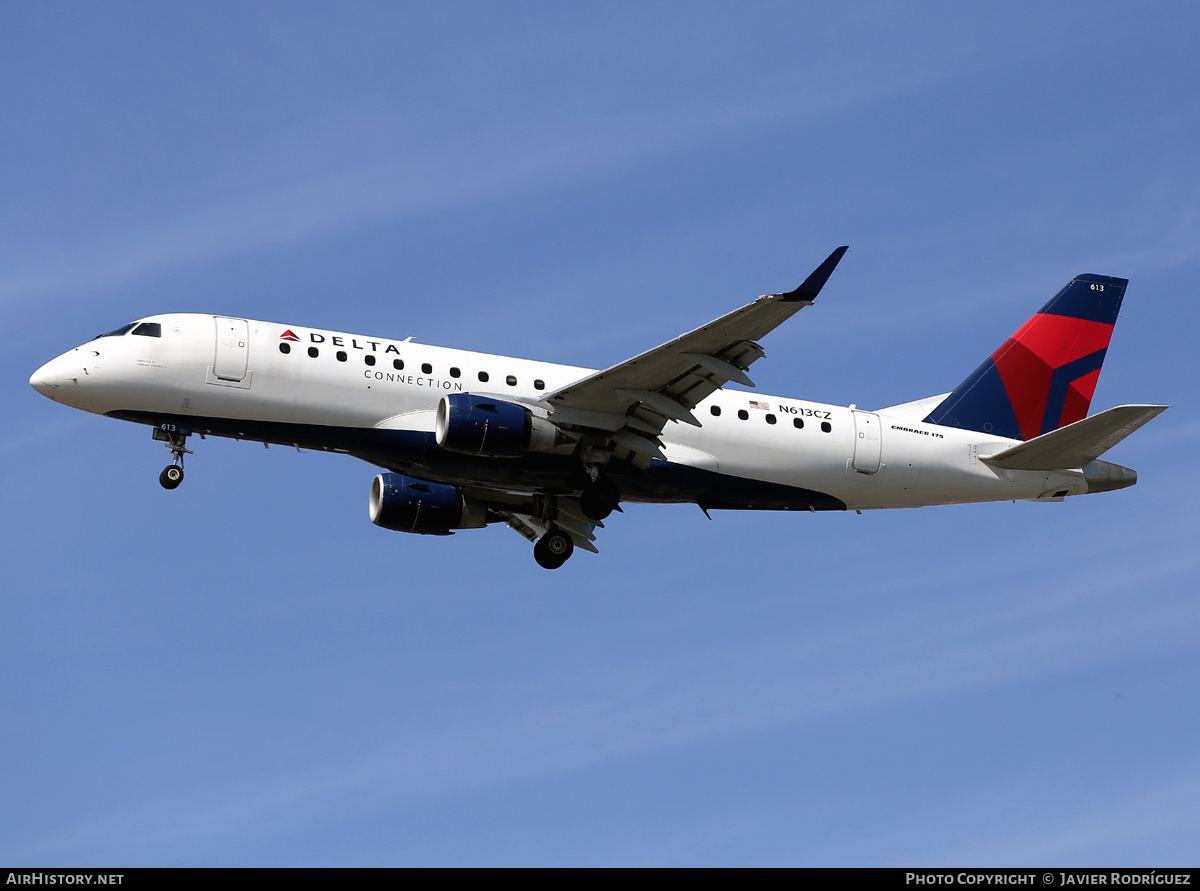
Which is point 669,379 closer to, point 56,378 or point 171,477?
point 171,477

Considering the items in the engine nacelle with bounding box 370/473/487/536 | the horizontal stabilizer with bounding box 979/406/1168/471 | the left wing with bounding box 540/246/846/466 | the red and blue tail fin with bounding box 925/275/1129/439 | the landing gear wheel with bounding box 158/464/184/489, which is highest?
the red and blue tail fin with bounding box 925/275/1129/439

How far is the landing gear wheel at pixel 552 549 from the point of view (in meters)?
36.4

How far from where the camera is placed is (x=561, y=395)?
31797mm

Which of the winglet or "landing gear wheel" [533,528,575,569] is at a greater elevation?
the winglet

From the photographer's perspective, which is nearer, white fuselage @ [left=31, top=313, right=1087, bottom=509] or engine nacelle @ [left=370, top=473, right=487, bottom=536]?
white fuselage @ [left=31, top=313, right=1087, bottom=509]

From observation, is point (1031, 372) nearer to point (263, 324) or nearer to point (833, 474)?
point (833, 474)

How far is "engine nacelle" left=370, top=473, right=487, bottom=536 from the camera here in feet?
118

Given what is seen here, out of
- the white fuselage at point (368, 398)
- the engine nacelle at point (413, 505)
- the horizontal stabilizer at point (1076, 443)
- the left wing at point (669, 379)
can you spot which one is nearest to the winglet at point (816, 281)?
the left wing at point (669, 379)

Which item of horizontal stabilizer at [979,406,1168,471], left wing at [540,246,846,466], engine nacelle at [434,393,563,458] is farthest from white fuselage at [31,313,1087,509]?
horizontal stabilizer at [979,406,1168,471]

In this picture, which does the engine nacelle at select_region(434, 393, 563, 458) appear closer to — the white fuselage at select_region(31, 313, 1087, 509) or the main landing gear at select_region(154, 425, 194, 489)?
the white fuselage at select_region(31, 313, 1087, 509)

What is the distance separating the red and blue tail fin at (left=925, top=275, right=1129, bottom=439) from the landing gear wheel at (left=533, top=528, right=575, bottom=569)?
10.1 metres

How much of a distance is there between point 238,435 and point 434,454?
178 inches

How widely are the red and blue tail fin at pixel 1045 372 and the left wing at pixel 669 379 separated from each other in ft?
27.8

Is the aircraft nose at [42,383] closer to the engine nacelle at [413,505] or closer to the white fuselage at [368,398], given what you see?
the white fuselage at [368,398]
